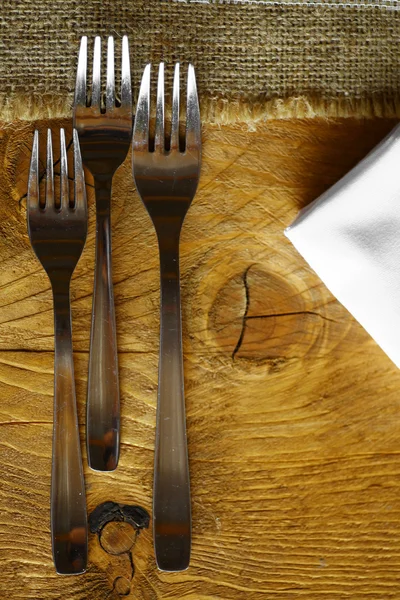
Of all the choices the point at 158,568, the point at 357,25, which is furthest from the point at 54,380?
the point at 357,25

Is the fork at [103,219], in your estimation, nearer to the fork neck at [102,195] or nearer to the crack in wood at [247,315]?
the fork neck at [102,195]

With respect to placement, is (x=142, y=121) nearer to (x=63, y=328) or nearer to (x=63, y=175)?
(x=63, y=175)

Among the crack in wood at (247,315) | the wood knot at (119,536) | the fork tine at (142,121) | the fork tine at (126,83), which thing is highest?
the fork tine at (126,83)

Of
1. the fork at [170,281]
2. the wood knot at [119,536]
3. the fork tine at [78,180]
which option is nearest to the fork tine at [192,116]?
the fork at [170,281]

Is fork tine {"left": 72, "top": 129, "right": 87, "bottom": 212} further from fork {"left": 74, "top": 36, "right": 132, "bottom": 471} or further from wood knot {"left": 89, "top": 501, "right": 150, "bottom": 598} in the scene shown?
wood knot {"left": 89, "top": 501, "right": 150, "bottom": 598}

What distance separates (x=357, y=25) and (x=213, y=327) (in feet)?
1.08

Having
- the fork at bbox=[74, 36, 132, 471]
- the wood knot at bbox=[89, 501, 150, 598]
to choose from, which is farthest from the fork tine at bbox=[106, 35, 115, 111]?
the wood knot at bbox=[89, 501, 150, 598]

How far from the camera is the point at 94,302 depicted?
54cm

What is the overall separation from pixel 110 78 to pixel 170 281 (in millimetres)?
196

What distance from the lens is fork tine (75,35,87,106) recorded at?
534 mm

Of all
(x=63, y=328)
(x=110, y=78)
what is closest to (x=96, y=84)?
(x=110, y=78)

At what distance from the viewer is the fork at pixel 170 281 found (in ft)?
1.73

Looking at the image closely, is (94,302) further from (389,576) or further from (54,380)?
(389,576)

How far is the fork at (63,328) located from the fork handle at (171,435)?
0.07 metres
